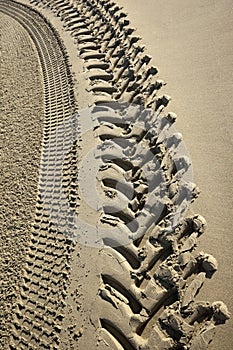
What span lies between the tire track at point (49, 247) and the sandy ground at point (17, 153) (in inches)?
3.2

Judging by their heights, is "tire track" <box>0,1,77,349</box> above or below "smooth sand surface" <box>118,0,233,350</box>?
below

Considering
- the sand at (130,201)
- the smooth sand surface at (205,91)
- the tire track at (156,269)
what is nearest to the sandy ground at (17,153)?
the sand at (130,201)

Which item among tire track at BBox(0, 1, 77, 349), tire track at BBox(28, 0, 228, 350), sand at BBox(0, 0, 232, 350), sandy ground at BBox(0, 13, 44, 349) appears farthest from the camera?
sandy ground at BBox(0, 13, 44, 349)

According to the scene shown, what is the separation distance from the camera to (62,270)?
9.56ft

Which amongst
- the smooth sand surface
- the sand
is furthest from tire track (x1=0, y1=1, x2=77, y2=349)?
the smooth sand surface

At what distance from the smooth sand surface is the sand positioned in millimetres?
12

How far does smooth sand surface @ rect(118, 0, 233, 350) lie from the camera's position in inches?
101

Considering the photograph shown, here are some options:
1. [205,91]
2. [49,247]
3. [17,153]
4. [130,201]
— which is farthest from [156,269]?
[17,153]

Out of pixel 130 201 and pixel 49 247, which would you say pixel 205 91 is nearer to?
pixel 130 201

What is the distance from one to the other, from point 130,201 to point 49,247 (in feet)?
2.63

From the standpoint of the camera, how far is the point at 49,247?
3115mm

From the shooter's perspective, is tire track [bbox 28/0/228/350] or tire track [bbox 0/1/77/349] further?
tire track [bbox 0/1/77/349]

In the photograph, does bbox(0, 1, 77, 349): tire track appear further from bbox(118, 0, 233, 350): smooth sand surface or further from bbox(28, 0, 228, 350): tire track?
bbox(118, 0, 233, 350): smooth sand surface

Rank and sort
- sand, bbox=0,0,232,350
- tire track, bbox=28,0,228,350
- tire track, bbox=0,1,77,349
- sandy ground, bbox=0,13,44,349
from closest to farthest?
1. tire track, bbox=28,0,228,350
2. sand, bbox=0,0,232,350
3. tire track, bbox=0,1,77,349
4. sandy ground, bbox=0,13,44,349
